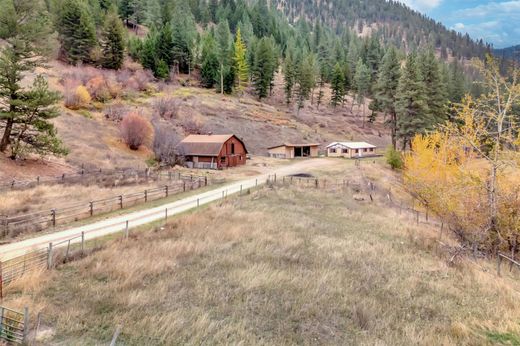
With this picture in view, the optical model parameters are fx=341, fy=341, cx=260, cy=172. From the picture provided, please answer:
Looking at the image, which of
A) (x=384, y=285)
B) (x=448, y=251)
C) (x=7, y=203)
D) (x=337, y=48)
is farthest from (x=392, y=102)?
(x=337, y=48)

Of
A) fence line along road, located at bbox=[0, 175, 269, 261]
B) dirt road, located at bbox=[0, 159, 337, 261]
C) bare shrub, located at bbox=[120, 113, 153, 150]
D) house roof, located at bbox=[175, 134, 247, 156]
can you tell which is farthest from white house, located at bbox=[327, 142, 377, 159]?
fence line along road, located at bbox=[0, 175, 269, 261]

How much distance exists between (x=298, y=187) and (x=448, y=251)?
19.2m

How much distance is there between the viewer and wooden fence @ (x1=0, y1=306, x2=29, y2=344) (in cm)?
800

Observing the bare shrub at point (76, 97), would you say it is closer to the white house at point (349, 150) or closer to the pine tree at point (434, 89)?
the white house at point (349, 150)

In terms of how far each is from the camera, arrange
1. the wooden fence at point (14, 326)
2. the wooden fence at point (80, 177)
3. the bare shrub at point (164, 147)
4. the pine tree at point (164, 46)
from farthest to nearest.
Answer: the pine tree at point (164, 46) → the bare shrub at point (164, 147) → the wooden fence at point (80, 177) → the wooden fence at point (14, 326)

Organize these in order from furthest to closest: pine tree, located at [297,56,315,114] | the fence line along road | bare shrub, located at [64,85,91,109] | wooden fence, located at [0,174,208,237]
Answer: pine tree, located at [297,56,315,114]
bare shrub, located at [64,85,91,109]
wooden fence, located at [0,174,208,237]
the fence line along road

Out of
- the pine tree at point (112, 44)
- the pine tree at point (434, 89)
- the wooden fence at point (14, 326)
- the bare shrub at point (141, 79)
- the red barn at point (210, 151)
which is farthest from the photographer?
the pine tree at point (112, 44)

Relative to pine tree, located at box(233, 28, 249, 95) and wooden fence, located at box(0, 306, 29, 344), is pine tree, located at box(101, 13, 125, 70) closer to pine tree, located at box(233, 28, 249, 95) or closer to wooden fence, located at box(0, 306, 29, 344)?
pine tree, located at box(233, 28, 249, 95)

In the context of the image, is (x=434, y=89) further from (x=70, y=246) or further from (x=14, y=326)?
(x=14, y=326)

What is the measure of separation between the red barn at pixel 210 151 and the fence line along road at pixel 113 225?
17.2 meters

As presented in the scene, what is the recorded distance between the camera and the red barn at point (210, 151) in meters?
48.7

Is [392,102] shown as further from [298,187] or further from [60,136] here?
[60,136]

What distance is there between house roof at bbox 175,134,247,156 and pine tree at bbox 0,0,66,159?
62.4ft

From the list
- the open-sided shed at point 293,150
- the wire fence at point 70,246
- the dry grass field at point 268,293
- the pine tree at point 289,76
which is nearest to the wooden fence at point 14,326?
the dry grass field at point 268,293
